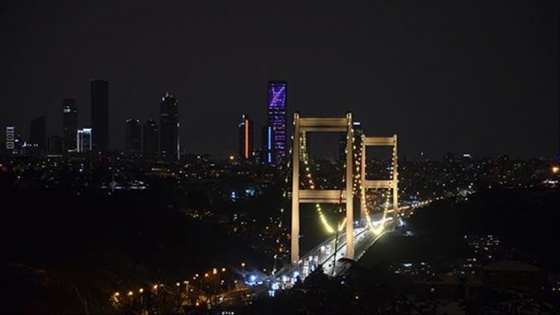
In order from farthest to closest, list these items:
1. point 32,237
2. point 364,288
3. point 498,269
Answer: point 32,237
point 498,269
point 364,288

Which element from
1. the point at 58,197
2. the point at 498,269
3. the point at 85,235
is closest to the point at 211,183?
the point at 58,197

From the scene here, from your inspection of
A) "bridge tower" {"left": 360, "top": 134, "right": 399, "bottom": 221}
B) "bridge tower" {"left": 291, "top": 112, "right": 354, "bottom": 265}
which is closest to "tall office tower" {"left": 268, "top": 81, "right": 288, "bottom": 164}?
"bridge tower" {"left": 360, "top": 134, "right": 399, "bottom": 221}

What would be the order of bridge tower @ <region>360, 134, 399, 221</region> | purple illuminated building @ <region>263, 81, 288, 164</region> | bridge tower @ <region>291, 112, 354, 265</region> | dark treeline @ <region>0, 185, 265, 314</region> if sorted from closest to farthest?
dark treeline @ <region>0, 185, 265, 314</region> < bridge tower @ <region>291, 112, 354, 265</region> < bridge tower @ <region>360, 134, 399, 221</region> < purple illuminated building @ <region>263, 81, 288, 164</region>

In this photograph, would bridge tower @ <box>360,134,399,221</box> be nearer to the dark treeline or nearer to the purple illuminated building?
the dark treeline

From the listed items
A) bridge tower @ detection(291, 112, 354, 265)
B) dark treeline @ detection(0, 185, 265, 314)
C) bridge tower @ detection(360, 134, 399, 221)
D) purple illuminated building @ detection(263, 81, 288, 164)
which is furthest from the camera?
purple illuminated building @ detection(263, 81, 288, 164)

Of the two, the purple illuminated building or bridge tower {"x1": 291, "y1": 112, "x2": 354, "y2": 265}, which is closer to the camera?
bridge tower {"x1": 291, "y1": 112, "x2": 354, "y2": 265}

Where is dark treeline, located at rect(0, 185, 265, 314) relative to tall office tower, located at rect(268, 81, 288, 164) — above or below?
below

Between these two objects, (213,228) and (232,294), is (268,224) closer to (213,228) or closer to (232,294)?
(213,228)

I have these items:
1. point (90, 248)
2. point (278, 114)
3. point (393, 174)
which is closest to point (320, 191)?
point (90, 248)
